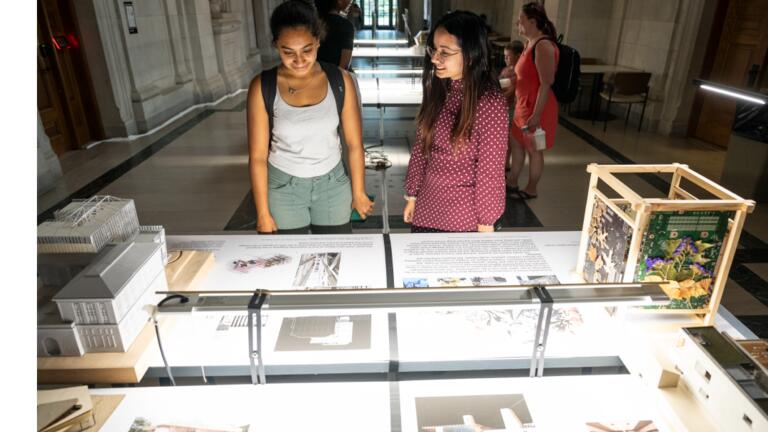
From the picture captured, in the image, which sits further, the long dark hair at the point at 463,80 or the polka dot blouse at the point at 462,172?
the polka dot blouse at the point at 462,172

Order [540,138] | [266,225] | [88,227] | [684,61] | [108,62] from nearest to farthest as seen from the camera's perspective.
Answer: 1. [88,227]
2. [266,225]
3. [540,138]
4. [108,62]
5. [684,61]

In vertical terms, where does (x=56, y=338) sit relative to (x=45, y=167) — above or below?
above

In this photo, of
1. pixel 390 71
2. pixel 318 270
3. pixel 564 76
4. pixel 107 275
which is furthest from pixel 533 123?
pixel 390 71

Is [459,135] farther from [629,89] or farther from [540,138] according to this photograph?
[629,89]

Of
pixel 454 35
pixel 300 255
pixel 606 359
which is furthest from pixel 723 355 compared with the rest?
pixel 300 255

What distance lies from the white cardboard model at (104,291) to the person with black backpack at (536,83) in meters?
3.47

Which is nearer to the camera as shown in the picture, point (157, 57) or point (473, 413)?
point (473, 413)

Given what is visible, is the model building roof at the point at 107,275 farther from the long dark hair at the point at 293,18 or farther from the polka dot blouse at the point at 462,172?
the polka dot blouse at the point at 462,172

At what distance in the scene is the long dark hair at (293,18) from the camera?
191 cm

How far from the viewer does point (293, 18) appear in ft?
6.26

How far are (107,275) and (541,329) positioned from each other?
1201 millimetres

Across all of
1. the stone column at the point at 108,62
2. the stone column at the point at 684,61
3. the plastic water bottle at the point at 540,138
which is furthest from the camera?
the stone column at the point at 684,61

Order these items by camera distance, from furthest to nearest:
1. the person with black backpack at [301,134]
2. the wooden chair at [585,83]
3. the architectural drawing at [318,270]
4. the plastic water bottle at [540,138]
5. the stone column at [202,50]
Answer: the stone column at [202,50] → the wooden chair at [585,83] → the plastic water bottle at [540,138] → the person with black backpack at [301,134] → the architectural drawing at [318,270]

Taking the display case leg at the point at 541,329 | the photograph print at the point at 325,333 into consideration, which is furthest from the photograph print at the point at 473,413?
the photograph print at the point at 325,333
